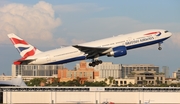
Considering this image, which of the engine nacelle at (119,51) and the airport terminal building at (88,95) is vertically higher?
the engine nacelle at (119,51)

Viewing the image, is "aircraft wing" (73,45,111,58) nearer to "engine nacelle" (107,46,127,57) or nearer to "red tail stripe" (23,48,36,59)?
"engine nacelle" (107,46,127,57)

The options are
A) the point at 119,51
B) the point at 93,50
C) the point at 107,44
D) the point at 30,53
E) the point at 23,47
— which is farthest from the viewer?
the point at 23,47

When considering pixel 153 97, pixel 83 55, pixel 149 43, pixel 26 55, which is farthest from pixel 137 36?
pixel 153 97

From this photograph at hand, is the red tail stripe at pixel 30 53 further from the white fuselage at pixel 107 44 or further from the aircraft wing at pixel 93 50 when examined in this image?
the aircraft wing at pixel 93 50

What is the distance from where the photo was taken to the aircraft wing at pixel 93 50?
124 meters

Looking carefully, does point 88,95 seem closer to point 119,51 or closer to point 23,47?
point 23,47

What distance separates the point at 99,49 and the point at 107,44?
5.89 feet

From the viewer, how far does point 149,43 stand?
125 metres

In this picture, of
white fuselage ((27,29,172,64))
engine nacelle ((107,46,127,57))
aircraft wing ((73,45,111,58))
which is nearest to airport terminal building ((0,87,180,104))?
aircraft wing ((73,45,111,58))

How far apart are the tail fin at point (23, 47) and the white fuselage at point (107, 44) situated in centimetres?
330

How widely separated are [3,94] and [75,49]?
2329 inches

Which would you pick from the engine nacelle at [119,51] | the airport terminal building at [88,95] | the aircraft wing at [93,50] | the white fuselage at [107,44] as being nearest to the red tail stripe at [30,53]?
the white fuselage at [107,44]

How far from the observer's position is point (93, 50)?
413 ft

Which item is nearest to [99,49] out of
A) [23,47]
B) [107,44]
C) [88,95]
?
[107,44]
